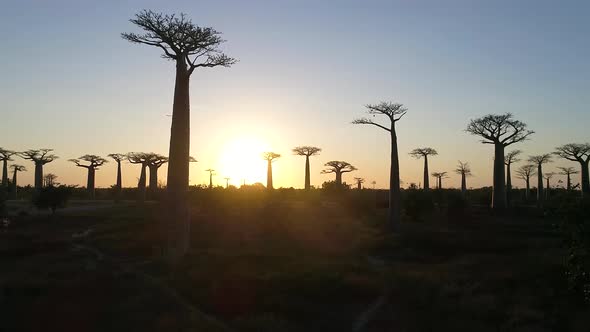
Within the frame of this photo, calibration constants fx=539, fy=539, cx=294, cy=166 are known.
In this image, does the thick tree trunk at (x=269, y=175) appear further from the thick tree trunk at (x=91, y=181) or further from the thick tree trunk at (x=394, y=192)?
the thick tree trunk at (x=394, y=192)

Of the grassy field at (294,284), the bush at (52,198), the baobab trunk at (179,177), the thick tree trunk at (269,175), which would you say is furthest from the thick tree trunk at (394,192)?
the thick tree trunk at (269,175)

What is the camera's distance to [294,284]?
43.6 ft

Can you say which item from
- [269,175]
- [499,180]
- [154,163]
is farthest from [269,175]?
[499,180]

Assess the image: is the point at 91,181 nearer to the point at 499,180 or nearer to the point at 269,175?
the point at 269,175

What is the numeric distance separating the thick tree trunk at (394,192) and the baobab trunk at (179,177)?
12.4 m


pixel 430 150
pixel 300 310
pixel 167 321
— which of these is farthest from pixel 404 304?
pixel 430 150

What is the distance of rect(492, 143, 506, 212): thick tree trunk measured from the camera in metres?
37.8

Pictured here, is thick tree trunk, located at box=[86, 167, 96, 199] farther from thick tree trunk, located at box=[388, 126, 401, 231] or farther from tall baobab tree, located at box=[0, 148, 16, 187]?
thick tree trunk, located at box=[388, 126, 401, 231]

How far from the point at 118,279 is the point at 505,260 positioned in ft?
37.5

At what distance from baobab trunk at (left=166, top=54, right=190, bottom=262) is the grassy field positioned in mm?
721

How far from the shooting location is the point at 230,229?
1092 inches

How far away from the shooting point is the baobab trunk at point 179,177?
17.3m

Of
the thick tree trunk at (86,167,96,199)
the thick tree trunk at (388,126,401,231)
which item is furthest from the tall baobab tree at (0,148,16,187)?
the thick tree trunk at (388,126,401,231)

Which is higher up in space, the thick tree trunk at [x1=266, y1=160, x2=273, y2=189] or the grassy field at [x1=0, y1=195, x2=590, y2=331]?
the thick tree trunk at [x1=266, y1=160, x2=273, y2=189]
